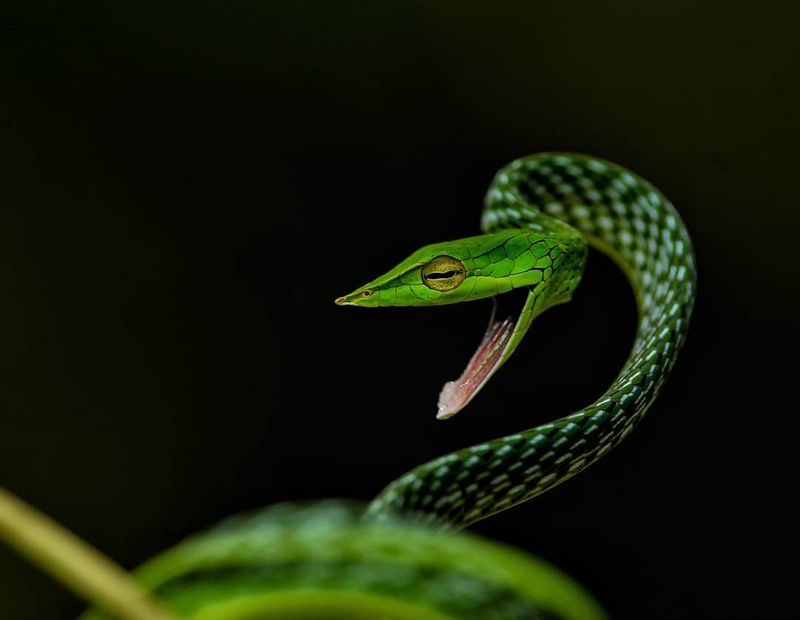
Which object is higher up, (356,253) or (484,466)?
(356,253)

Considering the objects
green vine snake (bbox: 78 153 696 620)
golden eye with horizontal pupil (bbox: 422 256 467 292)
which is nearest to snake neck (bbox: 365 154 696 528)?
green vine snake (bbox: 78 153 696 620)

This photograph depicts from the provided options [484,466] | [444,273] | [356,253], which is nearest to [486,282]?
[444,273]

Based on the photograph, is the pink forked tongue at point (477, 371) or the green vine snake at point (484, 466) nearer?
the green vine snake at point (484, 466)

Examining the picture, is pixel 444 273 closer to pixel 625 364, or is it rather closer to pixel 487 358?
pixel 487 358

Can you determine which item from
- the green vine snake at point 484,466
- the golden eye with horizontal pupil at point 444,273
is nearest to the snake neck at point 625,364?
the green vine snake at point 484,466

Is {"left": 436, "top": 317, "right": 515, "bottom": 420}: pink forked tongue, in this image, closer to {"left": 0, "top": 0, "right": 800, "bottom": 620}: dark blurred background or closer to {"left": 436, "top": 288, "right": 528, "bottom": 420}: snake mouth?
{"left": 436, "top": 288, "right": 528, "bottom": 420}: snake mouth

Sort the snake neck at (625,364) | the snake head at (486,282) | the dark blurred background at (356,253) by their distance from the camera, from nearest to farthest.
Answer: the snake neck at (625,364) < the snake head at (486,282) < the dark blurred background at (356,253)

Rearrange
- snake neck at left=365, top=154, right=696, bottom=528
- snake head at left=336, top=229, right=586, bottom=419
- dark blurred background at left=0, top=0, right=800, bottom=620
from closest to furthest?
snake neck at left=365, top=154, right=696, bottom=528 < snake head at left=336, top=229, right=586, bottom=419 < dark blurred background at left=0, top=0, right=800, bottom=620

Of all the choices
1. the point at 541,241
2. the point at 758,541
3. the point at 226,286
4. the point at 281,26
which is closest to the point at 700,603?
the point at 758,541

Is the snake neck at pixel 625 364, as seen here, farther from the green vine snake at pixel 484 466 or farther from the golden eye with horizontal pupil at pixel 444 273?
the golden eye with horizontal pupil at pixel 444 273
